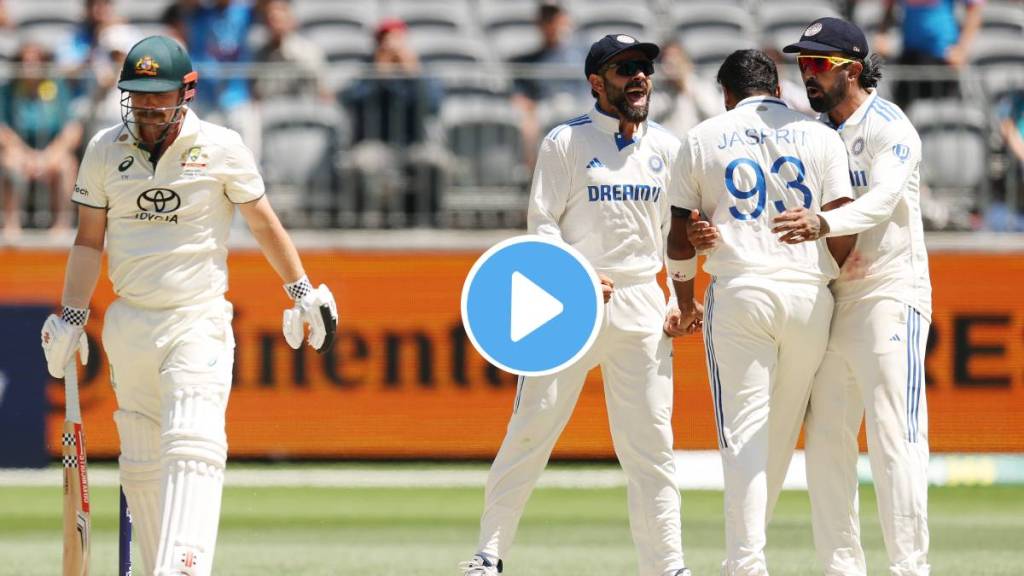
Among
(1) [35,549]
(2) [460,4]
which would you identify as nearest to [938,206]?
(2) [460,4]

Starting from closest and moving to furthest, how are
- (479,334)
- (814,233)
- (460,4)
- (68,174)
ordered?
(814,233)
(479,334)
(68,174)
(460,4)

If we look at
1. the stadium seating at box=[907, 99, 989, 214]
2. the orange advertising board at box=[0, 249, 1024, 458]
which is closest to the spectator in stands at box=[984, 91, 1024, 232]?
the stadium seating at box=[907, 99, 989, 214]

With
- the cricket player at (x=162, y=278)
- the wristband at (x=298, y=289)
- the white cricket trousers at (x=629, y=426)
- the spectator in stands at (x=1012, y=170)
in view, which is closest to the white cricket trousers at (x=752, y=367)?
the white cricket trousers at (x=629, y=426)

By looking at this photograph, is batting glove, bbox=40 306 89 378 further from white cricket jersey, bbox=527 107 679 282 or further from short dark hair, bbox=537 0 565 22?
short dark hair, bbox=537 0 565 22

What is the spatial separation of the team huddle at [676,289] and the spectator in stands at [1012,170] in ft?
22.4

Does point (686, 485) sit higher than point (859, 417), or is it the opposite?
point (859, 417)

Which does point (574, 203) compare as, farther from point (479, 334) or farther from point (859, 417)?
point (859, 417)

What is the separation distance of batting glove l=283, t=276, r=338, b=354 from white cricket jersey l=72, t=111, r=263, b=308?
384 mm

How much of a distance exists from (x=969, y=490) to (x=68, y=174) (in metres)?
7.86

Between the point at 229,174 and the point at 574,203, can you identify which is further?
the point at 574,203

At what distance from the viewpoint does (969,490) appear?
13078 mm

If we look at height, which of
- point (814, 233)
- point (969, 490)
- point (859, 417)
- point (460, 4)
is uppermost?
point (460, 4)

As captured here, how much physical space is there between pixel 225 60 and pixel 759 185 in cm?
876

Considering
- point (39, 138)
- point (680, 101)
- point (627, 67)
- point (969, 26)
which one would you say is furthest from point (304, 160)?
point (627, 67)
